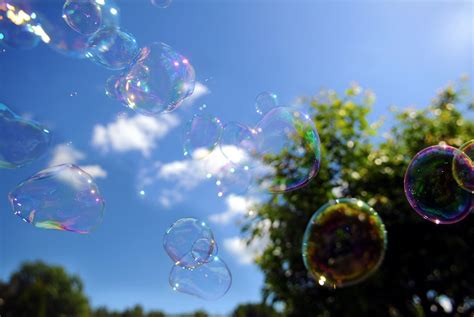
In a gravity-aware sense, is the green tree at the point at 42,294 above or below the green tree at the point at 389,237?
above

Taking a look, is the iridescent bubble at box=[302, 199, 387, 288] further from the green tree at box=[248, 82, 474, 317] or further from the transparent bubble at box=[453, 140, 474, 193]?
the green tree at box=[248, 82, 474, 317]

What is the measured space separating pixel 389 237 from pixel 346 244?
648cm

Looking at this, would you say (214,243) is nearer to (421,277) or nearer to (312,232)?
(312,232)

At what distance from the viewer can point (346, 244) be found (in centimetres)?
502

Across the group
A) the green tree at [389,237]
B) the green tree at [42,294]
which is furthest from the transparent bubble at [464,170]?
the green tree at [42,294]

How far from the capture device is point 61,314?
221 feet

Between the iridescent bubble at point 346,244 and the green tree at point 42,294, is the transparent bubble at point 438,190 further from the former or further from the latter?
the green tree at point 42,294

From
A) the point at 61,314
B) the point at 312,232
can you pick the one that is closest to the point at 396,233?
the point at 312,232

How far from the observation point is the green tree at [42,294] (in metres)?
60.2

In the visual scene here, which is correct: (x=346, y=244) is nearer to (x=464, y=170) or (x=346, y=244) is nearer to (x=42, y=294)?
(x=464, y=170)

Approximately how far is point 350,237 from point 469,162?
5.58 ft

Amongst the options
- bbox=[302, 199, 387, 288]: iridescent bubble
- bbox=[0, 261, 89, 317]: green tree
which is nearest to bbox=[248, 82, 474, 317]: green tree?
bbox=[302, 199, 387, 288]: iridescent bubble

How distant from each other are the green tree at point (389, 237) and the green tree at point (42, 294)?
60476 millimetres

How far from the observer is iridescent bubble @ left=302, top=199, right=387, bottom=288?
5012 mm
